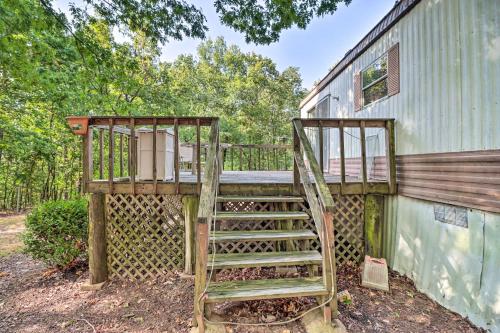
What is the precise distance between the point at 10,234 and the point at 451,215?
957cm

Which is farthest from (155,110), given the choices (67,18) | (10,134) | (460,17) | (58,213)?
(460,17)

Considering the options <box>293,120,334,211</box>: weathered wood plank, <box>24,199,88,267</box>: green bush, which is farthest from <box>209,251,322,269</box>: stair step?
<box>24,199,88,267</box>: green bush

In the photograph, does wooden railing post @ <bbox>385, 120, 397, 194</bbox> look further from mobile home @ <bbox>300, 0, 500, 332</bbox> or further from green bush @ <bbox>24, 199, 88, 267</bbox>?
green bush @ <bbox>24, 199, 88, 267</bbox>

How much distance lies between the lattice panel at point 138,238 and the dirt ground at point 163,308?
0.69 ft

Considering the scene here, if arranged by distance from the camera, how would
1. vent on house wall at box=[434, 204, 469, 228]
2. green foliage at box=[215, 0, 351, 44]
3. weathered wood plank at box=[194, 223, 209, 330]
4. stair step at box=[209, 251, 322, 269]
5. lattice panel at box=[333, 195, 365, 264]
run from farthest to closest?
green foliage at box=[215, 0, 351, 44] → lattice panel at box=[333, 195, 365, 264] → vent on house wall at box=[434, 204, 469, 228] → stair step at box=[209, 251, 322, 269] → weathered wood plank at box=[194, 223, 209, 330]

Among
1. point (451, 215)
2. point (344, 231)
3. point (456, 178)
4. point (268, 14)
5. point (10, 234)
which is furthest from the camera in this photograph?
point (10, 234)

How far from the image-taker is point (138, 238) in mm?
3861

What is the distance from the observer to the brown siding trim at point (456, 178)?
8.03ft

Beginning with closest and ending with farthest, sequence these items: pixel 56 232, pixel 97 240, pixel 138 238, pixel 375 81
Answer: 1. pixel 97 240
2. pixel 138 238
3. pixel 56 232
4. pixel 375 81

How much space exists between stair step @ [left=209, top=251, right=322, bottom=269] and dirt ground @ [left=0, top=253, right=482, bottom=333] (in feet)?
1.50

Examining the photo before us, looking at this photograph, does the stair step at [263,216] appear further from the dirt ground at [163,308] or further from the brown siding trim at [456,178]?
the brown siding trim at [456,178]

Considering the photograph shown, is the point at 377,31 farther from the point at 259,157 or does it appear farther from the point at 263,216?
the point at 259,157

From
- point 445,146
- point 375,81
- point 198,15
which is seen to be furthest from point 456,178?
point 198,15

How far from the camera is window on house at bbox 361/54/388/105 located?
454 centimetres
